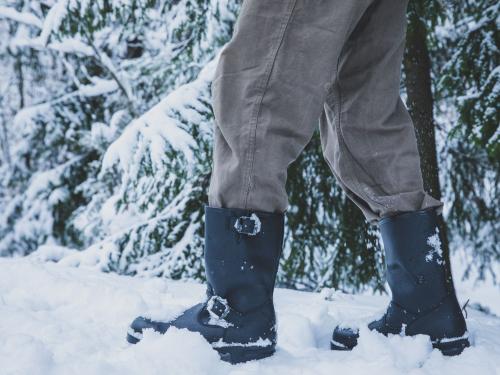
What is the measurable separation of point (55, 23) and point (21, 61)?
255 cm

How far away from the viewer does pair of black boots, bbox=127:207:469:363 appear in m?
1.11

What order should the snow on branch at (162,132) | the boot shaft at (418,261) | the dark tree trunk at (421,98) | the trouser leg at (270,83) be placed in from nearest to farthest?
1. the trouser leg at (270,83)
2. the boot shaft at (418,261)
3. the dark tree trunk at (421,98)
4. the snow on branch at (162,132)

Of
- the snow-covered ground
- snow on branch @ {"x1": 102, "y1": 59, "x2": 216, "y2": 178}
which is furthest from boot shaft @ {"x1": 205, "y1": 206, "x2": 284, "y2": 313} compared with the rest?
snow on branch @ {"x1": 102, "y1": 59, "x2": 216, "y2": 178}

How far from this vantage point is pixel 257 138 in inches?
42.6

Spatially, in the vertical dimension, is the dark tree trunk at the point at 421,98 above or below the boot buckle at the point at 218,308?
above

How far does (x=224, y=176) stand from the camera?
3.63ft

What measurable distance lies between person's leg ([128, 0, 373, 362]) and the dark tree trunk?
1.42m

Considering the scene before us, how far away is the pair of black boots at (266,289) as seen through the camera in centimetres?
111

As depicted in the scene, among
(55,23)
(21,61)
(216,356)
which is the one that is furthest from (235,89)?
(21,61)

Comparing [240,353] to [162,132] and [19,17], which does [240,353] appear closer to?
[162,132]

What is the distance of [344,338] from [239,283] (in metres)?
0.31

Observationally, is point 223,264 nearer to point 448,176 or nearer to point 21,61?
point 448,176

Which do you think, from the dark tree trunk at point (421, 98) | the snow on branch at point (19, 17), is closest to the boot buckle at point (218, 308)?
the dark tree trunk at point (421, 98)

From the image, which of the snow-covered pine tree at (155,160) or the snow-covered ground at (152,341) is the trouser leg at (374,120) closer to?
the snow-covered ground at (152,341)
